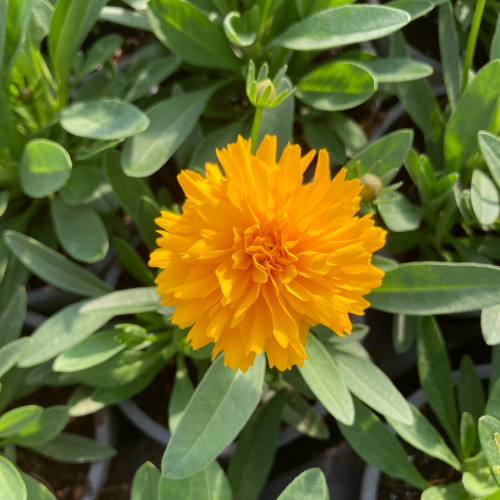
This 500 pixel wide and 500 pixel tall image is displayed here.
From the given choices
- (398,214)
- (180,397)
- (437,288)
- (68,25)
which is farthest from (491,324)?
(68,25)

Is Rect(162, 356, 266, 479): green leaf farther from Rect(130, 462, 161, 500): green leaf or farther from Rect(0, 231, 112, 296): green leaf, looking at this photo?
Rect(0, 231, 112, 296): green leaf

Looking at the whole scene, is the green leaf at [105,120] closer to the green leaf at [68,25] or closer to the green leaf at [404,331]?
the green leaf at [68,25]

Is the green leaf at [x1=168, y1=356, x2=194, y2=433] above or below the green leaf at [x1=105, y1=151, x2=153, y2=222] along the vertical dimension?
below

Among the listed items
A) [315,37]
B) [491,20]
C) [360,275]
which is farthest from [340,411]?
[491,20]

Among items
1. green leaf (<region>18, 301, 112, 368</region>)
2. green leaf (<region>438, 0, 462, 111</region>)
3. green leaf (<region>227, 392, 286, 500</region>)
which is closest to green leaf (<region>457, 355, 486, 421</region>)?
green leaf (<region>227, 392, 286, 500</region>)

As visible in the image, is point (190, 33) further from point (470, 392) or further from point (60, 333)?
point (470, 392)

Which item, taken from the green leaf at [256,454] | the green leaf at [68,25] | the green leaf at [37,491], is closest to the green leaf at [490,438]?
the green leaf at [256,454]

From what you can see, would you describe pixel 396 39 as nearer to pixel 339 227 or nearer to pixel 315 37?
pixel 315 37
